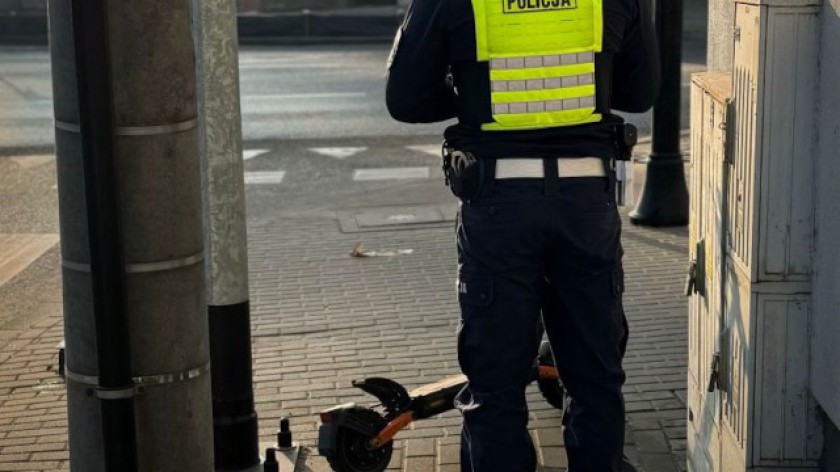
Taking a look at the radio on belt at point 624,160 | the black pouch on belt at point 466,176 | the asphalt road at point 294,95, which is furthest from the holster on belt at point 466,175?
the asphalt road at point 294,95

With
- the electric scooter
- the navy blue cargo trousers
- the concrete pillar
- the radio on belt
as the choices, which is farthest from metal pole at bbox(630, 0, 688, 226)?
the concrete pillar

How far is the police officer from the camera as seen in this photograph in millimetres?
4391

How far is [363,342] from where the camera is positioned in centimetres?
766

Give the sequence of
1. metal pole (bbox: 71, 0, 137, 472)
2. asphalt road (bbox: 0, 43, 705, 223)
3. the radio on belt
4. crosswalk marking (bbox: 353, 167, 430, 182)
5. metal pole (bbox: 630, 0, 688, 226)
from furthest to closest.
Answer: crosswalk marking (bbox: 353, 167, 430, 182)
asphalt road (bbox: 0, 43, 705, 223)
metal pole (bbox: 630, 0, 688, 226)
the radio on belt
metal pole (bbox: 71, 0, 137, 472)

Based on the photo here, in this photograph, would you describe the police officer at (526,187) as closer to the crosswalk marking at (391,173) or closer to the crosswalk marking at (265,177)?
the crosswalk marking at (391,173)

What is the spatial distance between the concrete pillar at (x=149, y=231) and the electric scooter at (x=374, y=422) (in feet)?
4.18

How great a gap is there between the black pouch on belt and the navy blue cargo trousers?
0.04 meters

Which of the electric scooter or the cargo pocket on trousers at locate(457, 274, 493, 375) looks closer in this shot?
the cargo pocket on trousers at locate(457, 274, 493, 375)

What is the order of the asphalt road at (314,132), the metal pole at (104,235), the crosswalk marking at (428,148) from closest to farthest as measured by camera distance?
the metal pole at (104,235), the asphalt road at (314,132), the crosswalk marking at (428,148)

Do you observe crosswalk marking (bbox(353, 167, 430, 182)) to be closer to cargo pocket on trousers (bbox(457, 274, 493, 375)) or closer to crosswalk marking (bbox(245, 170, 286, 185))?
crosswalk marking (bbox(245, 170, 286, 185))

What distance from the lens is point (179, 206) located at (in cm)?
398

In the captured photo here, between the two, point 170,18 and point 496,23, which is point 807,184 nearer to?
point 496,23

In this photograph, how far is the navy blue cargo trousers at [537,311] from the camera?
4.38 metres

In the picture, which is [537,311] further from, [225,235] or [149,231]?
[225,235]
